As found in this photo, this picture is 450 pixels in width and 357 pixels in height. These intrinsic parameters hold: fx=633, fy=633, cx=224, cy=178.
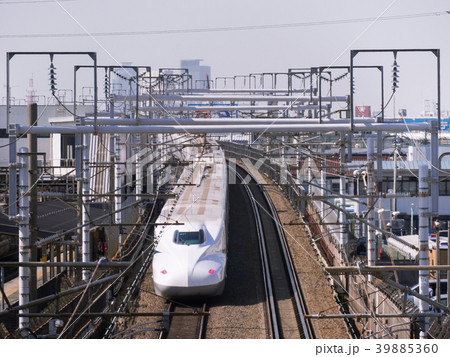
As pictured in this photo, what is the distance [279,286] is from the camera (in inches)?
622

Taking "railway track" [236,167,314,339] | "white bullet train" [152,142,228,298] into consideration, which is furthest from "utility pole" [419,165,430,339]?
"white bullet train" [152,142,228,298]

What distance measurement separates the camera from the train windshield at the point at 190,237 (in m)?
14.0

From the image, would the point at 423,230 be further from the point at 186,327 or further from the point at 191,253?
the point at 191,253

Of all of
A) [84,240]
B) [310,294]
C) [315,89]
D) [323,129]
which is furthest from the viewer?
[315,89]

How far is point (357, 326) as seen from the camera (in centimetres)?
1274

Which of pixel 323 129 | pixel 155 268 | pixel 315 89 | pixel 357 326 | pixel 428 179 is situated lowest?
pixel 357 326

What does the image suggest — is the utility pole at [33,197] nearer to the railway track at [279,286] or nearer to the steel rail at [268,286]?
the railway track at [279,286]

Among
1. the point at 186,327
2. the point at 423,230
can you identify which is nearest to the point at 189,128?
the point at 423,230

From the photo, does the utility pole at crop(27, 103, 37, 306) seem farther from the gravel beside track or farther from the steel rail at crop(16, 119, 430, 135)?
the gravel beside track

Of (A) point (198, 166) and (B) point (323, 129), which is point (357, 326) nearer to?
(B) point (323, 129)

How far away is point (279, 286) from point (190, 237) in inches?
121

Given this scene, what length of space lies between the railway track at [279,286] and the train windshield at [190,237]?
1.83 m

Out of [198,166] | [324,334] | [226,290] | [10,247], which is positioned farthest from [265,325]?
[10,247]

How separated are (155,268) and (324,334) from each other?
4.00m
